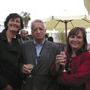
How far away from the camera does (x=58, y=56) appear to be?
415 centimetres

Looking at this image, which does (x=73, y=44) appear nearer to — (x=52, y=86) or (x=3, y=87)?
(x=52, y=86)

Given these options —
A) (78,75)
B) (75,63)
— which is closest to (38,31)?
(75,63)

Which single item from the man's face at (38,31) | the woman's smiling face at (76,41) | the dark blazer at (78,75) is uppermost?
the man's face at (38,31)

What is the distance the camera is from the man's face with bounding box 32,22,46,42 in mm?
4517

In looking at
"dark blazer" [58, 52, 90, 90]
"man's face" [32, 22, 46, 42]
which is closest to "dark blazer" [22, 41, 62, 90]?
"man's face" [32, 22, 46, 42]

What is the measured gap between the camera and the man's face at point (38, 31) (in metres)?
4.52

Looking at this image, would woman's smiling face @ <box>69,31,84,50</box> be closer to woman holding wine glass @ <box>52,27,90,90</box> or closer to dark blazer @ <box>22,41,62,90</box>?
woman holding wine glass @ <box>52,27,90,90</box>

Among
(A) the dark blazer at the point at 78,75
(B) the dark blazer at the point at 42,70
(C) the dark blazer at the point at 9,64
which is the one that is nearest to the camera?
(A) the dark blazer at the point at 78,75

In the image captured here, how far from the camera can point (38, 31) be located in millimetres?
4512

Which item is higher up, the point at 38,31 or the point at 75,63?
the point at 38,31

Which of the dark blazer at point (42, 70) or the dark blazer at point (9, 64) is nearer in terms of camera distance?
the dark blazer at point (42, 70)

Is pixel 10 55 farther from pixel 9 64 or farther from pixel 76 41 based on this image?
pixel 76 41

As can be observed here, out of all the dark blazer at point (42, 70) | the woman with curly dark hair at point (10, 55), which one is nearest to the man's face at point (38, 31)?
the dark blazer at point (42, 70)

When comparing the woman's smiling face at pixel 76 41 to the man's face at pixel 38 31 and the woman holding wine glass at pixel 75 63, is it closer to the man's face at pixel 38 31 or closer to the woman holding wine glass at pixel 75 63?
the woman holding wine glass at pixel 75 63
